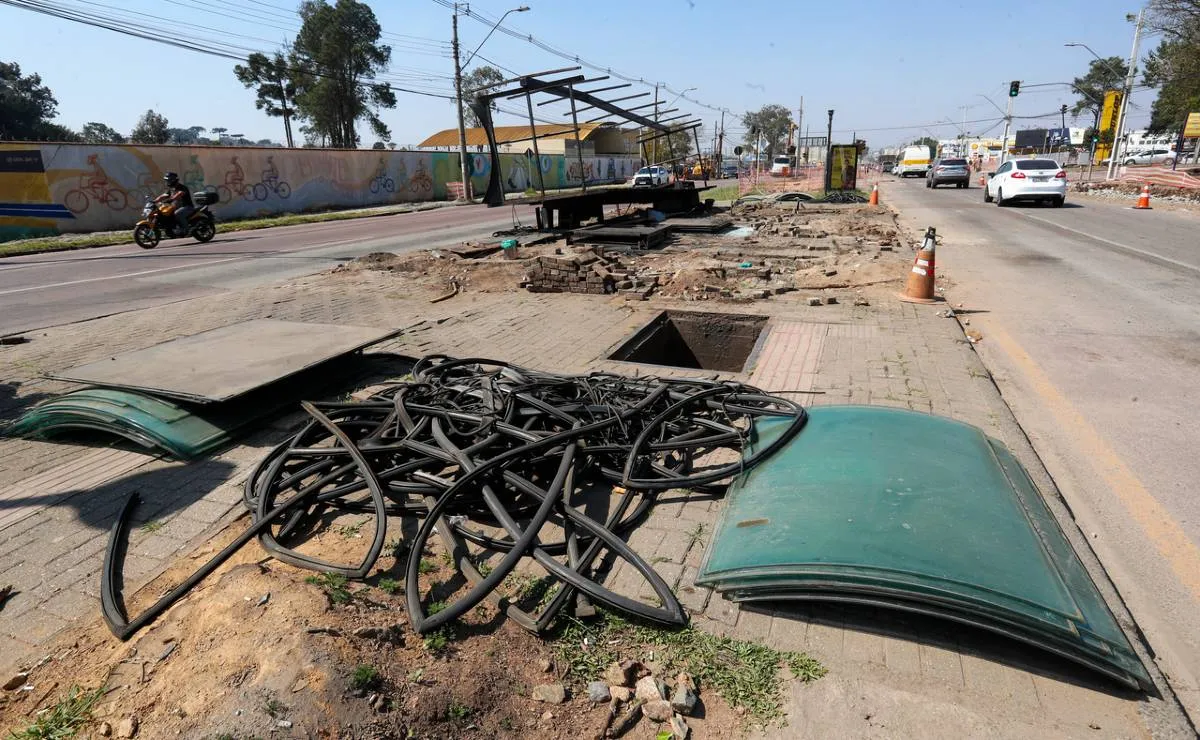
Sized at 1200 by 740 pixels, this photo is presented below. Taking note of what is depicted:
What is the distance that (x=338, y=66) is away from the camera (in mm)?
47906

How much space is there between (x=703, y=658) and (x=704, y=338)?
5.55 metres

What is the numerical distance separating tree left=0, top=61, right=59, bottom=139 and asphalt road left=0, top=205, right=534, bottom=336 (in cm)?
3948

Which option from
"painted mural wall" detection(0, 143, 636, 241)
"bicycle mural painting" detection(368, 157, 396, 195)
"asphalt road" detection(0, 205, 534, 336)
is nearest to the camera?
"asphalt road" detection(0, 205, 534, 336)

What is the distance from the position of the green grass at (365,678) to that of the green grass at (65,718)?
0.81 m

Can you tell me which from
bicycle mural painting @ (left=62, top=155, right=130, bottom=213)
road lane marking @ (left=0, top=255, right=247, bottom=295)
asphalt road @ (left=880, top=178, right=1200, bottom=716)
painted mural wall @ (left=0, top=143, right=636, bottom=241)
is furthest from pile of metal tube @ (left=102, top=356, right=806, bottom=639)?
bicycle mural painting @ (left=62, top=155, right=130, bottom=213)

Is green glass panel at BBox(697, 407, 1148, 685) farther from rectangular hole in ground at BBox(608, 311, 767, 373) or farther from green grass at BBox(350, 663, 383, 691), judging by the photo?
rectangular hole in ground at BBox(608, 311, 767, 373)

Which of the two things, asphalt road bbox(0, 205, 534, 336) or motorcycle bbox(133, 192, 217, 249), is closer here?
asphalt road bbox(0, 205, 534, 336)

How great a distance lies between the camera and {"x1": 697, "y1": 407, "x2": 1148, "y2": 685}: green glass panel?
2221 mm

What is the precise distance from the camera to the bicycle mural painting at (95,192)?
2005cm

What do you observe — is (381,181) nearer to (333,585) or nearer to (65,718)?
(333,585)

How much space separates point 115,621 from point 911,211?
24910 millimetres

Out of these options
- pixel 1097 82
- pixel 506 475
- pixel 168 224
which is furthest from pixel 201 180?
pixel 1097 82

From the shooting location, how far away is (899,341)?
21.1 feet

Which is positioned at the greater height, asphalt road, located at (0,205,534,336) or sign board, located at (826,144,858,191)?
sign board, located at (826,144,858,191)
